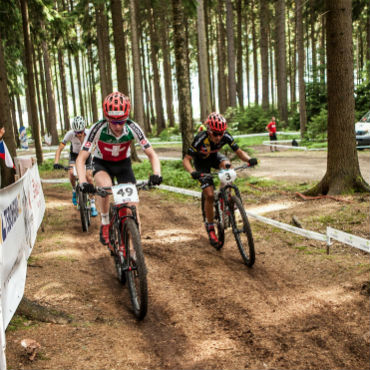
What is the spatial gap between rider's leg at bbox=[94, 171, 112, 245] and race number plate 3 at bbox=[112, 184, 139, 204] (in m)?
0.77

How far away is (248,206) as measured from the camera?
10.2m

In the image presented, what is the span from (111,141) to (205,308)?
2650 millimetres

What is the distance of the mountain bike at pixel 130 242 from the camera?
4.64m

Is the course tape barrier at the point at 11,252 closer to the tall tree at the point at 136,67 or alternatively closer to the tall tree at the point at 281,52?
the tall tree at the point at 136,67

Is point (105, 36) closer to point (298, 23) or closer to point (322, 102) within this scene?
point (298, 23)

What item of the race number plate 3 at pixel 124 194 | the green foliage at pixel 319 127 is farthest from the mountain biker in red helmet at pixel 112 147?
the green foliage at pixel 319 127

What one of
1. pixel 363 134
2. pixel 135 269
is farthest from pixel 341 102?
pixel 363 134

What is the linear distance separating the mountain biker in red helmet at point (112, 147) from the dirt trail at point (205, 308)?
1.11m

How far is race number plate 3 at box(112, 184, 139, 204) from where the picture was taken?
504cm

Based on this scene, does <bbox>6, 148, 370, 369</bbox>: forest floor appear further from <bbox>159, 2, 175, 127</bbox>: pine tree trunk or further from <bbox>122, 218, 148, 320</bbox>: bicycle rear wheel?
<bbox>159, 2, 175, 127</bbox>: pine tree trunk

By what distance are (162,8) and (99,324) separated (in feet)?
101

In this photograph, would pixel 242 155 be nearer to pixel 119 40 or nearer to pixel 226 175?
pixel 226 175

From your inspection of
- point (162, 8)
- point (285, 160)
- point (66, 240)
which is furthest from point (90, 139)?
point (162, 8)

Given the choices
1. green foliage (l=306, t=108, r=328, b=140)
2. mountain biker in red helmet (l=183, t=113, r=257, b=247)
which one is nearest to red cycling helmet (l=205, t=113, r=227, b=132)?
mountain biker in red helmet (l=183, t=113, r=257, b=247)
